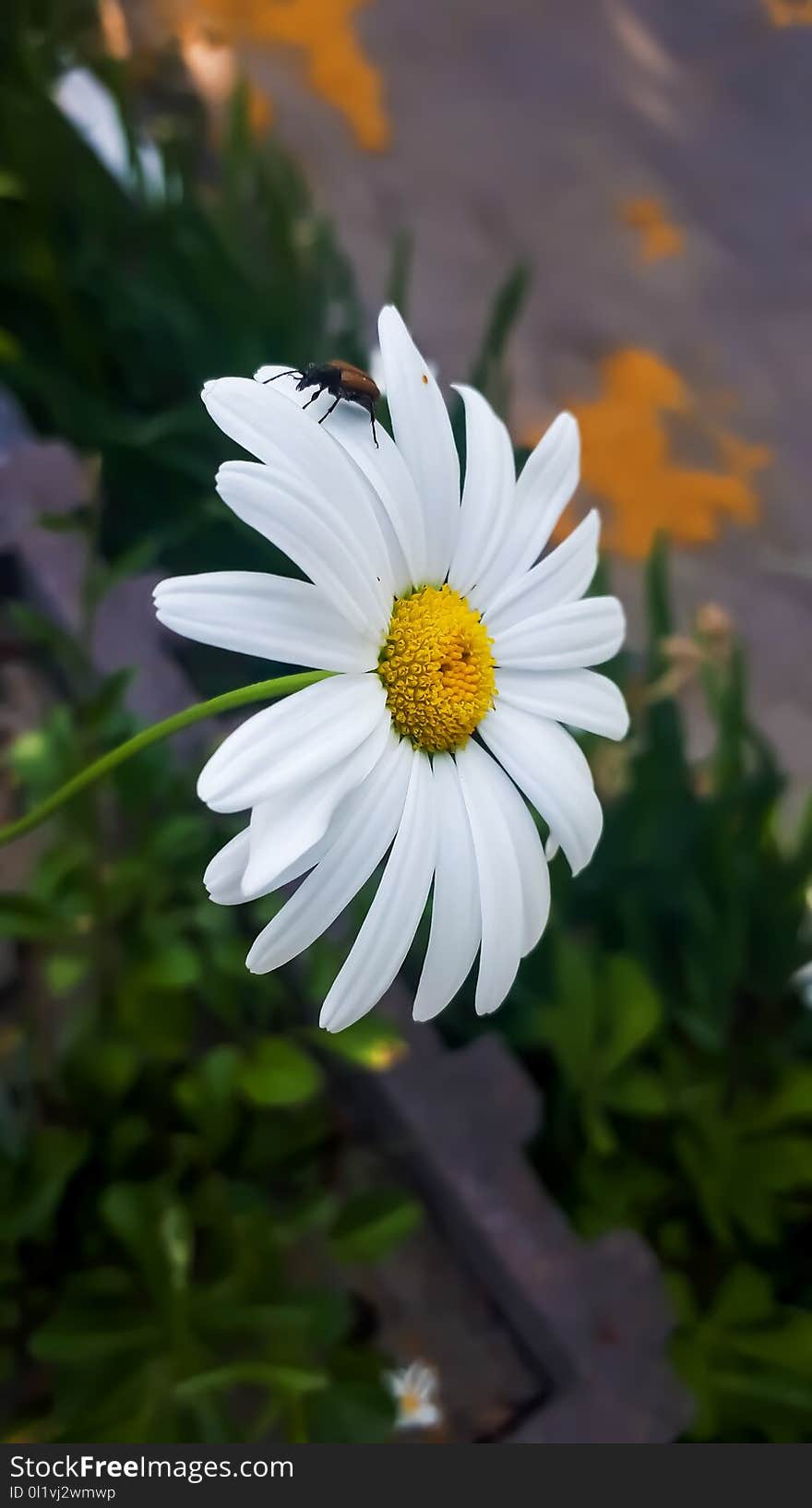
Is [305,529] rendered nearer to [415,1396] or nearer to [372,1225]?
[372,1225]

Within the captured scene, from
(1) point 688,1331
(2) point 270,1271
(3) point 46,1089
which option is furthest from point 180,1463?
(1) point 688,1331

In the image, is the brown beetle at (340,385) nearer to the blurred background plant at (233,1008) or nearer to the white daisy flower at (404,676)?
the white daisy flower at (404,676)

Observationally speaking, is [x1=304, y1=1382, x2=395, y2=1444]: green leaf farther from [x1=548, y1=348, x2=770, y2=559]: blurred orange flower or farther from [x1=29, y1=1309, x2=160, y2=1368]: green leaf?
[x1=548, y1=348, x2=770, y2=559]: blurred orange flower

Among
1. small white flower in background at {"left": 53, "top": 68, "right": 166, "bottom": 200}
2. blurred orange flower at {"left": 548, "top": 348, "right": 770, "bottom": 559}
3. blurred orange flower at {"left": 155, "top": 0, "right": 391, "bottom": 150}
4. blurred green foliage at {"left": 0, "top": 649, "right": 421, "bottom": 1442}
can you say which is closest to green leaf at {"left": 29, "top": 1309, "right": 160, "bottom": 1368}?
blurred green foliage at {"left": 0, "top": 649, "right": 421, "bottom": 1442}

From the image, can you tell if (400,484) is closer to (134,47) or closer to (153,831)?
(153,831)

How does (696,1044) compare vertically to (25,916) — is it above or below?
above

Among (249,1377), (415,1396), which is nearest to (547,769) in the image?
(249,1377)

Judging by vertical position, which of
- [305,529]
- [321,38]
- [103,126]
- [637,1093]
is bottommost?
[637,1093]
